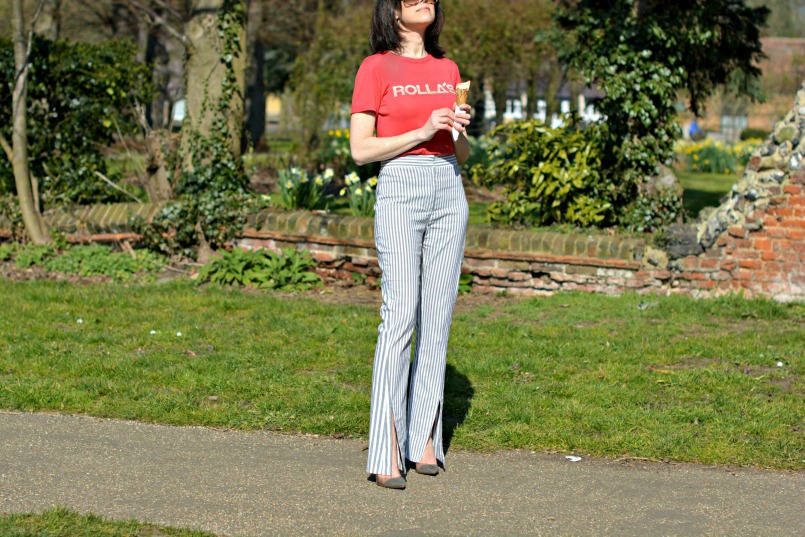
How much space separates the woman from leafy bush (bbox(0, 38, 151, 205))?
22.3ft

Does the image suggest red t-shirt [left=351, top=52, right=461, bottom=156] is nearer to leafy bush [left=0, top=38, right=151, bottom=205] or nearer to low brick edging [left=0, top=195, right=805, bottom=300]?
low brick edging [left=0, top=195, right=805, bottom=300]

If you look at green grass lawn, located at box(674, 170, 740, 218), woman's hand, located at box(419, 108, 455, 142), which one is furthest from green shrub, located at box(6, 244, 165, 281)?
green grass lawn, located at box(674, 170, 740, 218)

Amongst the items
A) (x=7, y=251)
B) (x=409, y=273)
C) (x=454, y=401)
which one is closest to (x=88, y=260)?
(x=7, y=251)

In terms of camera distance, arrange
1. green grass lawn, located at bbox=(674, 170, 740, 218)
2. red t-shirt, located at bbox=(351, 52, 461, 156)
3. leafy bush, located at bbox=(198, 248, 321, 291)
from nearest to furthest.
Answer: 1. red t-shirt, located at bbox=(351, 52, 461, 156)
2. leafy bush, located at bbox=(198, 248, 321, 291)
3. green grass lawn, located at bbox=(674, 170, 740, 218)

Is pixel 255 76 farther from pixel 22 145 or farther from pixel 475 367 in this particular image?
pixel 475 367

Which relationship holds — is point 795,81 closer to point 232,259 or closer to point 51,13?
point 51,13

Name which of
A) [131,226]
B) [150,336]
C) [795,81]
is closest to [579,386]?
[150,336]

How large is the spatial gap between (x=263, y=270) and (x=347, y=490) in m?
4.57

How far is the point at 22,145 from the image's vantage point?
9.53 meters

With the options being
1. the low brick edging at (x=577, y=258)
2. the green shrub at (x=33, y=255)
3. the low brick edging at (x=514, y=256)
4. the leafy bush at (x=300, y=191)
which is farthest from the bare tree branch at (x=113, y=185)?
the low brick edging at (x=514, y=256)

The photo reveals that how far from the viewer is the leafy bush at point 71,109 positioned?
32.9ft

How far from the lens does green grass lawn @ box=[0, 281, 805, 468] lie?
480 cm

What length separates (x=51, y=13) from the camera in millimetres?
15812

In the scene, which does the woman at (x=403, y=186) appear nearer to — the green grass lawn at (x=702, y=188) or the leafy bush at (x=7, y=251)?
the leafy bush at (x=7, y=251)
